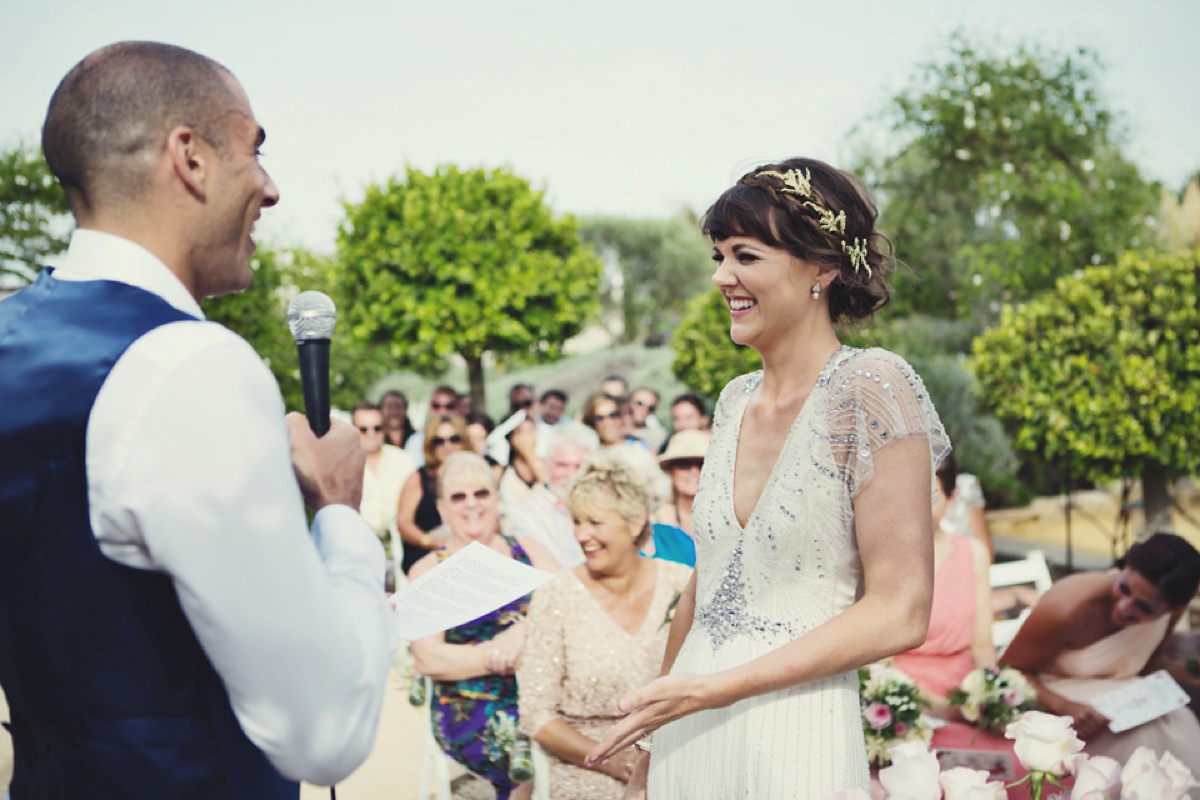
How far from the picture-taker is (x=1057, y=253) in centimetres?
1123

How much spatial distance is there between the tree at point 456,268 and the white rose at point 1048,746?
1429 cm

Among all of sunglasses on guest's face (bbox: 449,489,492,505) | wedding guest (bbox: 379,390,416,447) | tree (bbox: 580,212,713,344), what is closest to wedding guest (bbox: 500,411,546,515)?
wedding guest (bbox: 379,390,416,447)

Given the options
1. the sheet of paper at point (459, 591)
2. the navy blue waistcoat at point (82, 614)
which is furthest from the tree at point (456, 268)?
the navy blue waistcoat at point (82, 614)

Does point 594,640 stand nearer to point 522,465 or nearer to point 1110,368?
point 522,465

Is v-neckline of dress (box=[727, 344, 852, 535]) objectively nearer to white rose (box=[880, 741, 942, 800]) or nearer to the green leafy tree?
white rose (box=[880, 741, 942, 800])

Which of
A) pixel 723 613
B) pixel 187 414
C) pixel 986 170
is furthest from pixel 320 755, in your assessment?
pixel 986 170

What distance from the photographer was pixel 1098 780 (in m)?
1.53

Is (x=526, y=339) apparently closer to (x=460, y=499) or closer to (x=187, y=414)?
(x=460, y=499)

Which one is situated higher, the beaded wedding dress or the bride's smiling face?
the bride's smiling face

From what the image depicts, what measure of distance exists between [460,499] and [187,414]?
3790mm

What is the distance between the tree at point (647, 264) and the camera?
4534 centimetres

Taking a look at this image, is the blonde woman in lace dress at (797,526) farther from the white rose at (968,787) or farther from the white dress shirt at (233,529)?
the white dress shirt at (233,529)

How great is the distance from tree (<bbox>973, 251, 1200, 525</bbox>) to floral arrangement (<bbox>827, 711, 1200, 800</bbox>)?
7376mm

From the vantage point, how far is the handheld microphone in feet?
4.55
